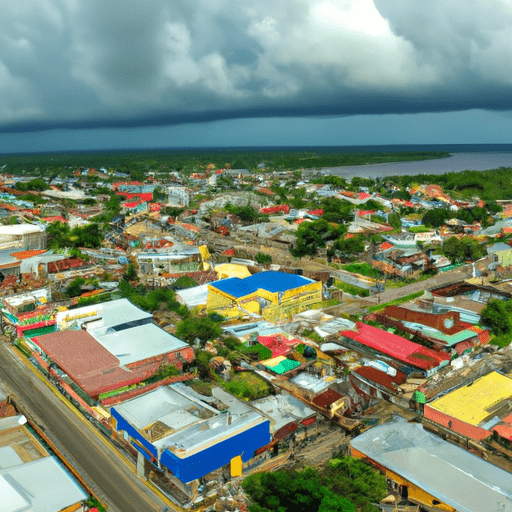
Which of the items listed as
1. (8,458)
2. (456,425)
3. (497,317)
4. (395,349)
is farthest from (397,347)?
(8,458)

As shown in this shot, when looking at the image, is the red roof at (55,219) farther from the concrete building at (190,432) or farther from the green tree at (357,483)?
the green tree at (357,483)

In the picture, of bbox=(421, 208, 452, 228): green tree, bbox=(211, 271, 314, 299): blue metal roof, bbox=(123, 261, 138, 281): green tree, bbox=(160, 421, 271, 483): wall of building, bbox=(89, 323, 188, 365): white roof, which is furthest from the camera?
bbox=(421, 208, 452, 228): green tree

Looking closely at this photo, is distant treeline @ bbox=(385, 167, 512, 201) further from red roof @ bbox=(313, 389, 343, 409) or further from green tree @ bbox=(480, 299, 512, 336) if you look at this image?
red roof @ bbox=(313, 389, 343, 409)

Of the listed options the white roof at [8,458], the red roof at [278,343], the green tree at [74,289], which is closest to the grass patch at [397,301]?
the red roof at [278,343]

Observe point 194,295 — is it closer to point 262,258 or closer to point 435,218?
point 262,258

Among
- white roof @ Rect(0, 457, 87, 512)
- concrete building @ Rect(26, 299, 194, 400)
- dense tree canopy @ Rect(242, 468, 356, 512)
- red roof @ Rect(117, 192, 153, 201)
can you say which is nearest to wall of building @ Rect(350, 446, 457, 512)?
dense tree canopy @ Rect(242, 468, 356, 512)

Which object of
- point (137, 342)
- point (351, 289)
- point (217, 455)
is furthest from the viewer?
point (351, 289)
